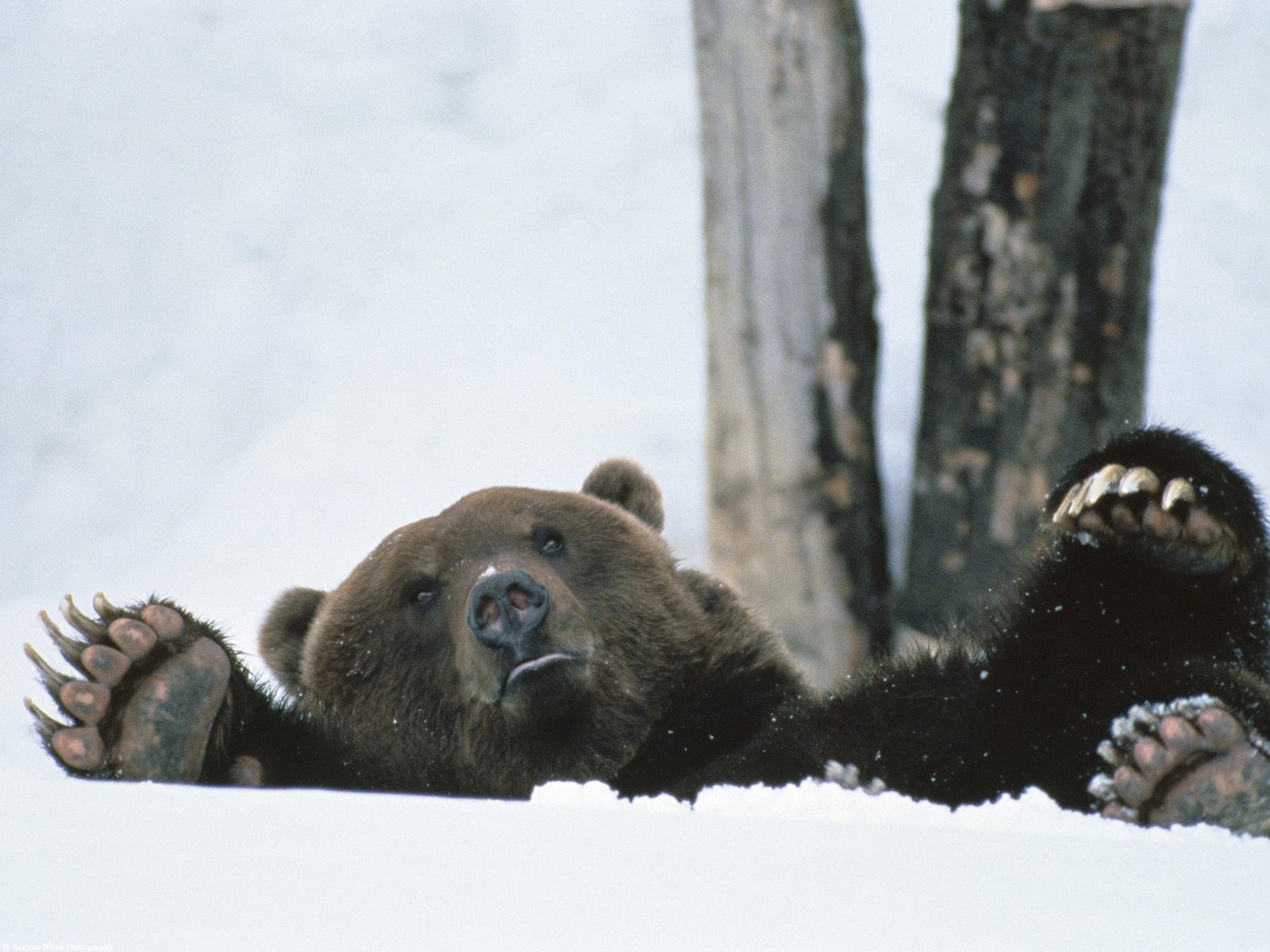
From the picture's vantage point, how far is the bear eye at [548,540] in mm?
3525

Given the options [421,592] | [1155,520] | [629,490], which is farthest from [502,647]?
[1155,520]

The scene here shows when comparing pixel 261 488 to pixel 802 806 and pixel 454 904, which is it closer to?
pixel 802 806

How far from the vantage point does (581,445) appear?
6680mm

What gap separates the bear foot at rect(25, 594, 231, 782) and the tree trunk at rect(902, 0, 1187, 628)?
11.0 feet

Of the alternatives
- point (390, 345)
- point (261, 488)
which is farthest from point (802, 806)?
point (390, 345)

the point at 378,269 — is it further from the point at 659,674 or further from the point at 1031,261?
the point at 659,674

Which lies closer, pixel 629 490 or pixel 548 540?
pixel 548 540

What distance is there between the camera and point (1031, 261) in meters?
5.34

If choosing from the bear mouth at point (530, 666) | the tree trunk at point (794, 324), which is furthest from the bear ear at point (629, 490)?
the tree trunk at point (794, 324)

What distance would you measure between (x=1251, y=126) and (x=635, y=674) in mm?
8070

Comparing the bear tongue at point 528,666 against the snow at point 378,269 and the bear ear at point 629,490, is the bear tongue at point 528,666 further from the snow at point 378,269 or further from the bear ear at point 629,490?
the snow at point 378,269

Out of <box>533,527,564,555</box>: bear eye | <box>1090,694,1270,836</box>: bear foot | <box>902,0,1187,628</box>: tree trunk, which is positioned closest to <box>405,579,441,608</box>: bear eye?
<box>533,527,564,555</box>: bear eye

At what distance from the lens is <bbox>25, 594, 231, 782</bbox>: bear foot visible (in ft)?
8.82

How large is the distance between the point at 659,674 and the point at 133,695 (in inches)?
48.3
